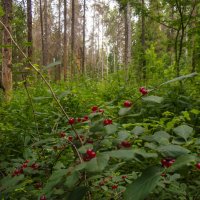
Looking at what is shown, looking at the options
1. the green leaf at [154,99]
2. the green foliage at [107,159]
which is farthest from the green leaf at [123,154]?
the green leaf at [154,99]

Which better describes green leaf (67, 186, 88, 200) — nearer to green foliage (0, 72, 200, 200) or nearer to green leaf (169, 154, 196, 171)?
green foliage (0, 72, 200, 200)

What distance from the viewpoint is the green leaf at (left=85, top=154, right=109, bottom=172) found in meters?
0.87

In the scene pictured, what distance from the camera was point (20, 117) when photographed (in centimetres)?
347

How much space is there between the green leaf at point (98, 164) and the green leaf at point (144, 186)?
108mm

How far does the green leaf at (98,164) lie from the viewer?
869mm

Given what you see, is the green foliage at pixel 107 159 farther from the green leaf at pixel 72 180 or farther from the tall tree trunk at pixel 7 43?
the tall tree trunk at pixel 7 43

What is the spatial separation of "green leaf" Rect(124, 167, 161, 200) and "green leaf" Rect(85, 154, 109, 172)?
11 cm

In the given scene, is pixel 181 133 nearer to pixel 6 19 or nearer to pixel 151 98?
pixel 151 98

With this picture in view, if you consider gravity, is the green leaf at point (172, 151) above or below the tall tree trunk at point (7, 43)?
below

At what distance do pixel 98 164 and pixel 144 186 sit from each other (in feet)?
0.53

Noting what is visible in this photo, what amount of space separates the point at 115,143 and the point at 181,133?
294 mm

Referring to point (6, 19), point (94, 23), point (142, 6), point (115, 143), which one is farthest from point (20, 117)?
point (94, 23)

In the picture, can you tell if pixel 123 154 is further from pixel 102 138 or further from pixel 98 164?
pixel 102 138

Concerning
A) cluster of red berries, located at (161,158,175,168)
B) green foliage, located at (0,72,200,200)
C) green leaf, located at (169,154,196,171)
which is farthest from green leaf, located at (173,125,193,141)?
green leaf, located at (169,154,196,171)
